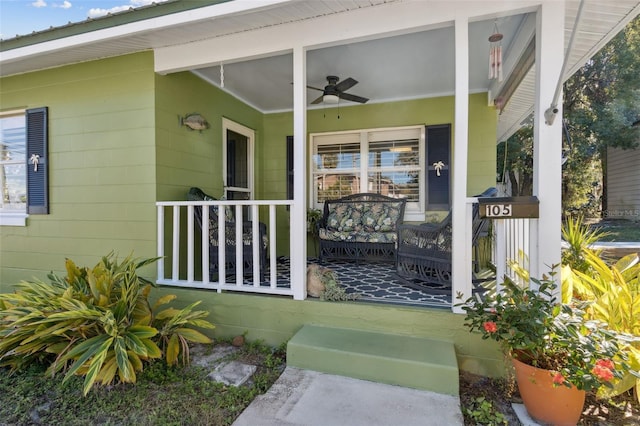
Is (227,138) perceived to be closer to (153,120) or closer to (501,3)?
(153,120)

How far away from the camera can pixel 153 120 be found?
324cm

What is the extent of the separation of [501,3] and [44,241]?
16.6 feet

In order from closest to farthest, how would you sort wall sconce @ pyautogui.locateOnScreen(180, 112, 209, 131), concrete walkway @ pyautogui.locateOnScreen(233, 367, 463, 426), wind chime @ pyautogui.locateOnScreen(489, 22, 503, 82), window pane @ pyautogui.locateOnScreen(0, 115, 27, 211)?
concrete walkway @ pyautogui.locateOnScreen(233, 367, 463, 426), wind chime @ pyautogui.locateOnScreen(489, 22, 503, 82), wall sconce @ pyautogui.locateOnScreen(180, 112, 209, 131), window pane @ pyautogui.locateOnScreen(0, 115, 27, 211)

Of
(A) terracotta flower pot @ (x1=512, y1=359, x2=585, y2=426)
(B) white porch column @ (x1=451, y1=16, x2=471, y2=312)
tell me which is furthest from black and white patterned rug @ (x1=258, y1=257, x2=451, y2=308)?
(A) terracotta flower pot @ (x1=512, y1=359, x2=585, y2=426)

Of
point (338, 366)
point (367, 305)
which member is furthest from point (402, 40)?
point (338, 366)

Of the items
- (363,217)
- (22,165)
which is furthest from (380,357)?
(22,165)

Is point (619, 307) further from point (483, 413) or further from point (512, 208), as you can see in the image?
point (483, 413)

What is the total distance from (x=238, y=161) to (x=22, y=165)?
265 centimetres

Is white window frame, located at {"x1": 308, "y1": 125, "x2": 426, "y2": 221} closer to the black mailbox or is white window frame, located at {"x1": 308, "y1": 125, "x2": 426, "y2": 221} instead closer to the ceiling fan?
the ceiling fan

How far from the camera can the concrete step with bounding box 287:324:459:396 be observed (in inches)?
81.4

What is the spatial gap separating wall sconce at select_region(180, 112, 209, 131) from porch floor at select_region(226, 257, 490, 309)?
1763mm

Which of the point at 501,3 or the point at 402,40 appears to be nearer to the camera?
the point at 501,3

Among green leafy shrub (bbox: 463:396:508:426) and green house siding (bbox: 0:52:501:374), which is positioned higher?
green house siding (bbox: 0:52:501:374)

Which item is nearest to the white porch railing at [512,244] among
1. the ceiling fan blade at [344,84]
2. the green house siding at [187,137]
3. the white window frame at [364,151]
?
the white window frame at [364,151]
